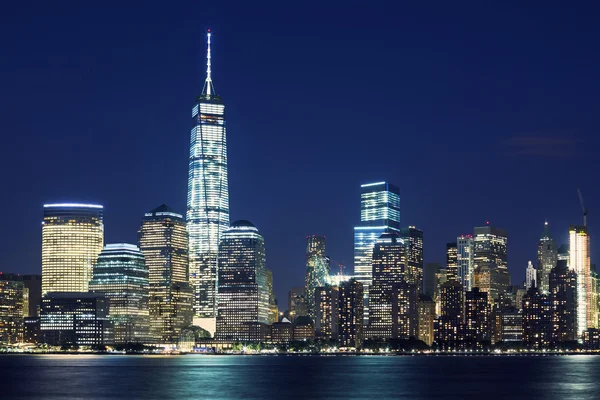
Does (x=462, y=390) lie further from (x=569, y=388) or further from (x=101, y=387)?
(x=101, y=387)

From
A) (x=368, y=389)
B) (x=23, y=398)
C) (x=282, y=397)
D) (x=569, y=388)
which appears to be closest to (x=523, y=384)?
(x=569, y=388)

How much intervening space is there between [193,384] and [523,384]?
181 feet

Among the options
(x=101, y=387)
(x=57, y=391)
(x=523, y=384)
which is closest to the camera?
(x=57, y=391)

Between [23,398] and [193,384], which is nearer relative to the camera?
[23,398]

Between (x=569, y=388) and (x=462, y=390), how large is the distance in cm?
1880

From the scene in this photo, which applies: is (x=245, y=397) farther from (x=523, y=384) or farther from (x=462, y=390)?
(x=523, y=384)

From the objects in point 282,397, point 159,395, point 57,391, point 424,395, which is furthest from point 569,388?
point 57,391

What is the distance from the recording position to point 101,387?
17838 centimetres

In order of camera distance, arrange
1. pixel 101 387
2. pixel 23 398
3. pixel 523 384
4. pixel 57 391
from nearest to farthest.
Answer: pixel 23 398 → pixel 57 391 → pixel 101 387 → pixel 523 384

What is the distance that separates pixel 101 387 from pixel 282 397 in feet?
114

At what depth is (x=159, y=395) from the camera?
159 metres

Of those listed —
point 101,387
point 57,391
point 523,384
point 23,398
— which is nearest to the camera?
point 23,398

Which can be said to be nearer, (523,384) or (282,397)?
(282,397)

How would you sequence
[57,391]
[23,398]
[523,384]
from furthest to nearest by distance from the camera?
[523,384] < [57,391] < [23,398]
